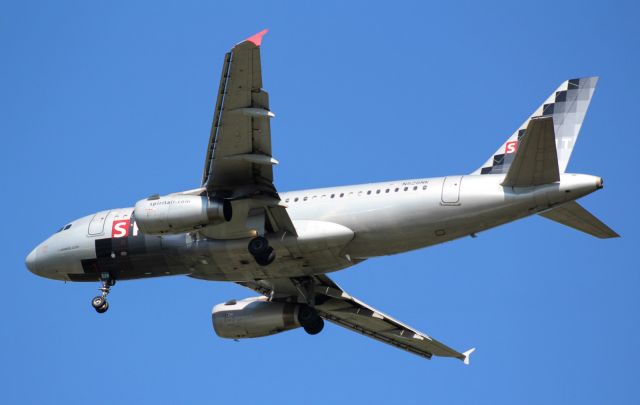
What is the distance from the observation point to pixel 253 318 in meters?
38.6

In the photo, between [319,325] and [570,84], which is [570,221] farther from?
[319,325]

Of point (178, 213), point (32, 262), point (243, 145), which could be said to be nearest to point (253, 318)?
point (32, 262)

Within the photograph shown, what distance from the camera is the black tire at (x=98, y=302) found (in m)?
36.4

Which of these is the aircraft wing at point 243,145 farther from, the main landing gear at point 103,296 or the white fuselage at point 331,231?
the main landing gear at point 103,296

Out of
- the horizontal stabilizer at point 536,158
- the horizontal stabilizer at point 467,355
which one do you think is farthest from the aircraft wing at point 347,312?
the horizontal stabilizer at point 536,158

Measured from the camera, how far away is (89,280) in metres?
36.9

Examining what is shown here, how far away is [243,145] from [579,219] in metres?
9.65

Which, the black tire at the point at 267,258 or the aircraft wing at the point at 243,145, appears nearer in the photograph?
the aircraft wing at the point at 243,145

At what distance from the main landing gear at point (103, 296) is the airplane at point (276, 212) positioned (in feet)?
0.10

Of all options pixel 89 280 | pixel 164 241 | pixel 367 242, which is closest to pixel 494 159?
pixel 367 242

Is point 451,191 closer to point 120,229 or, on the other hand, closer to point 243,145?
point 243,145

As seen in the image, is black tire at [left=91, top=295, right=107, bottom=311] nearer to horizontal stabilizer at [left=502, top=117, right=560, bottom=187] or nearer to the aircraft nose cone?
the aircraft nose cone

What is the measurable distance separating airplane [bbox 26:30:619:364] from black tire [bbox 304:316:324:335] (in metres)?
1.50

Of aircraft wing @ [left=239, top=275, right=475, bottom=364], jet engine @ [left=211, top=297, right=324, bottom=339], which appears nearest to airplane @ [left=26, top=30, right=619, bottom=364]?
aircraft wing @ [left=239, top=275, right=475, bottom=364]
